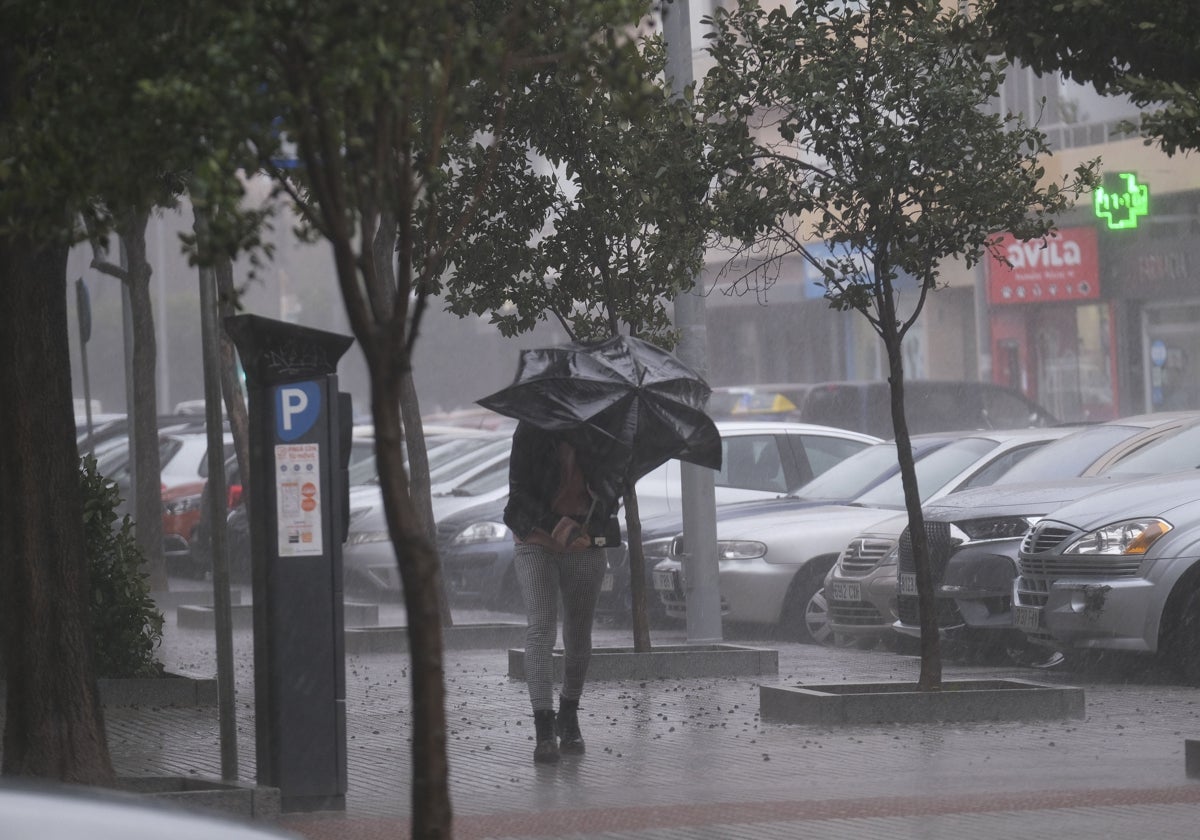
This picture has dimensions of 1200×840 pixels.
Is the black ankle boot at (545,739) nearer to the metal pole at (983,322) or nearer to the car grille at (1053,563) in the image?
the car grille at (1053,563)

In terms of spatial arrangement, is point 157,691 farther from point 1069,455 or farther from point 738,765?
point 1069,455

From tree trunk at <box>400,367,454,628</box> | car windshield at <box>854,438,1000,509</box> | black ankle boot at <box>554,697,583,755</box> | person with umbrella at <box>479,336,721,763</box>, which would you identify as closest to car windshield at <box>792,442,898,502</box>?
car windshield at <box>854,438,1000,509</box>

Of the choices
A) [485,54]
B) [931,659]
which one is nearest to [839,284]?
[931,659]

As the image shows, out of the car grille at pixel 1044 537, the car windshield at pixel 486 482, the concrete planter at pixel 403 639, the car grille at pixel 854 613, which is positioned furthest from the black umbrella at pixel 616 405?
the car windshield at pixel 486 482

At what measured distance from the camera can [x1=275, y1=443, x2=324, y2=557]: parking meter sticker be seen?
7.93m

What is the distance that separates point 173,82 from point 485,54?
0.79 meters

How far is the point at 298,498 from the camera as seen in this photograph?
26.1 ft

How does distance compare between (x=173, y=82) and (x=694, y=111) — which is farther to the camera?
(x=694, y=111)

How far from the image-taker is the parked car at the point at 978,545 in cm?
1315

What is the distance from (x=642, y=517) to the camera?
1769cm

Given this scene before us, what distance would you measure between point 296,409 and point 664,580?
7606mm

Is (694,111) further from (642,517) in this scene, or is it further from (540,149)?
(642,517)

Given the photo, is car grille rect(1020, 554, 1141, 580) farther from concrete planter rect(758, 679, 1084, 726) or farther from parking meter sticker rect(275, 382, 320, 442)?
parking meter sticker rect(275, 382, 320, 442)

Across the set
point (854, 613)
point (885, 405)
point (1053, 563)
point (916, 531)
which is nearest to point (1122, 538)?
point (1053, 563)
